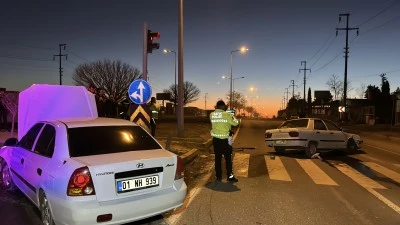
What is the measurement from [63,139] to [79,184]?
3.08 ft

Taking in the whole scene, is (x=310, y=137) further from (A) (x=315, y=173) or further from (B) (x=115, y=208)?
(B) (x=115, y=208)

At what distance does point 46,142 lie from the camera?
595 centimetres

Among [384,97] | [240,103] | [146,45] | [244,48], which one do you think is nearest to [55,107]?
[146,45]

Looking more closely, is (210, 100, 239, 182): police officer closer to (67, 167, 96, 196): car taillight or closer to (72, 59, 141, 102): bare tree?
(67, 167, 96, 196): car taillight

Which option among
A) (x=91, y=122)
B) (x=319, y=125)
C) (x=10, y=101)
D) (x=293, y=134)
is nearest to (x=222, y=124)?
(x=91, y=122)

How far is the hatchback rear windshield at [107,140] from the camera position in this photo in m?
5.51

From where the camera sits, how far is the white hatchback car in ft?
15.9

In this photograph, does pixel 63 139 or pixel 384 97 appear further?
pixel 384 97

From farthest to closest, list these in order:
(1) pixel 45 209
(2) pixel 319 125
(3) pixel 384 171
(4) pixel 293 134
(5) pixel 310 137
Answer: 1. (2) pixel 319 125
2. (4) pixel 293 134
3. (5) pixel 310 137
4. (3) pixel 384 171
5. (1) pixel 45 209

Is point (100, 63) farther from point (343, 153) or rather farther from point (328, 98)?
point (328, 98)

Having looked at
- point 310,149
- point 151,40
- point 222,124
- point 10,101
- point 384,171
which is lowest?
point 384,171

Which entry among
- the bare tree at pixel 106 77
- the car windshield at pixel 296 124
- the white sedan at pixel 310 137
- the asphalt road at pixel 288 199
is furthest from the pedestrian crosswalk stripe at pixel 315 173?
the bare tree at pixel 106 77

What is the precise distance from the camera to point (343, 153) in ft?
52.9

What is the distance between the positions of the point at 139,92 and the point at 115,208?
637 cm
